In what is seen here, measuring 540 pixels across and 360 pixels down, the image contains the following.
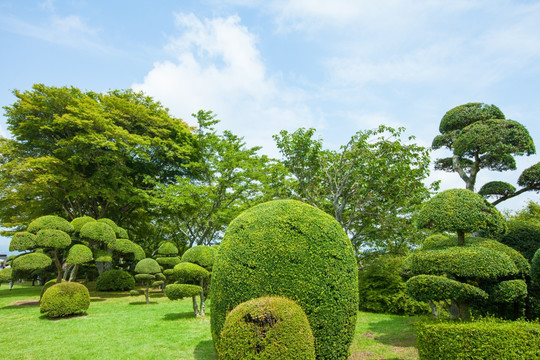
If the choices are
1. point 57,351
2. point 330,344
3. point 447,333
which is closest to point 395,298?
point 447,333

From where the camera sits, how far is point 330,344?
4.95 metres

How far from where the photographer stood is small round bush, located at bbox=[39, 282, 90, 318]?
10336 mm

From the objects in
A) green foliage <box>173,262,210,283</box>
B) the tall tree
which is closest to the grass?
green foliage <box>173,262,210,283</box>

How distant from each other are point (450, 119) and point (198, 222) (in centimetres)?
1659

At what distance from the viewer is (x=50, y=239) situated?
1225 cm

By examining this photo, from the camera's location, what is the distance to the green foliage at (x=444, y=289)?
17.9 ft

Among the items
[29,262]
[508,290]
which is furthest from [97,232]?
[508,290]

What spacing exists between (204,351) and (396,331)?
5770 millimetres

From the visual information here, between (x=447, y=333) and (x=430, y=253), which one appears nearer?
(x=447, y=333)

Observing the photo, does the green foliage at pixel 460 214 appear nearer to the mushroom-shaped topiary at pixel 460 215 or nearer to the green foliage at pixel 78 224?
the mushroom-shaped topiary at pixel 460 215

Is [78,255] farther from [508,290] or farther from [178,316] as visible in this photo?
[508,290]

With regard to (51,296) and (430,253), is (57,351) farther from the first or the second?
(430,253)

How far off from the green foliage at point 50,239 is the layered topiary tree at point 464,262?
1360 centimetres

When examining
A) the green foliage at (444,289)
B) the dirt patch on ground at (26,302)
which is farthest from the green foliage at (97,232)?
the green foliage at (444,289)
